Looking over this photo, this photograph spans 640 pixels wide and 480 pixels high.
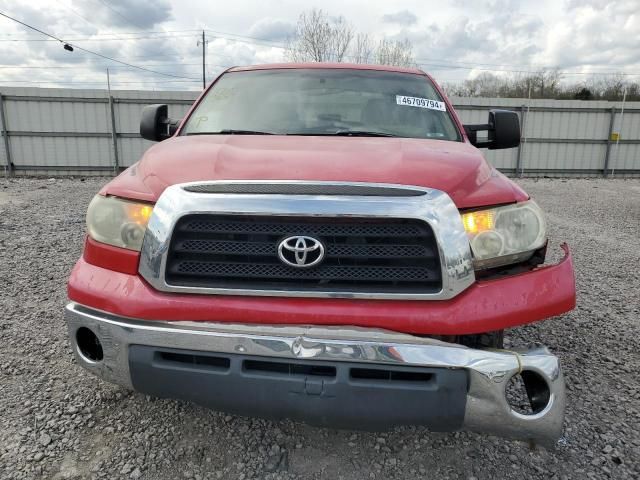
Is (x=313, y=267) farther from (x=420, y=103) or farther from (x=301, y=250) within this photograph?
(x=420, y=103)

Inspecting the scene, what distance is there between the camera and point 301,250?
1709mm

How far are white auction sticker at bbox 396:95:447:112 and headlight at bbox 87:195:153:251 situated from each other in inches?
75.1

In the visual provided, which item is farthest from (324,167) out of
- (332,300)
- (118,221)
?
(118,221)

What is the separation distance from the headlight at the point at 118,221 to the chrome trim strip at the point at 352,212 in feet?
0.48

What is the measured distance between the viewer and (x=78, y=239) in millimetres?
6332

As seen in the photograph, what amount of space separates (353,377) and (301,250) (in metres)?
0.47

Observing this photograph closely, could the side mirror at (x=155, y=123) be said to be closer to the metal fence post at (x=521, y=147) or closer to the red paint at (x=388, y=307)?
the red paint at (x=388, y=307)

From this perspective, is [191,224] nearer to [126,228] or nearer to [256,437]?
[126,228]

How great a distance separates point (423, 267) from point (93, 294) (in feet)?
4.12

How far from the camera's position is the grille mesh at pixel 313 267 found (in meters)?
1.73

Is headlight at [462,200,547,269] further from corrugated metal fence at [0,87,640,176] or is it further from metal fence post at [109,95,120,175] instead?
metal fence post at [109,95,120,175]

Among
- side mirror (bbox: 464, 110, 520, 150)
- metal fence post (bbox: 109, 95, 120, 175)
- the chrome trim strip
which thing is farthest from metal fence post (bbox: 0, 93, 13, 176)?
the chrome trim strip

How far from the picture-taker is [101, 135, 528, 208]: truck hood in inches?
72.1

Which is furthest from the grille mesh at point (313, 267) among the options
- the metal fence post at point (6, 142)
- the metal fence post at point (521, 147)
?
the metal fence post at point (6, 142)
